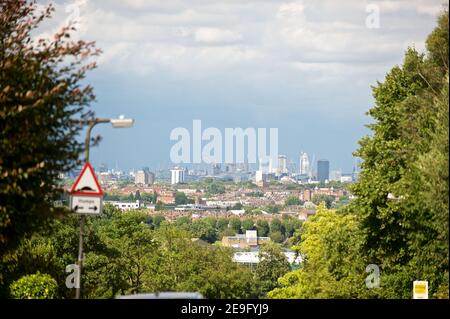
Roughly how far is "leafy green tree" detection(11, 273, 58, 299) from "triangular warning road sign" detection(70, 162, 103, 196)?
21.3 ft

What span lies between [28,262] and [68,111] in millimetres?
14073

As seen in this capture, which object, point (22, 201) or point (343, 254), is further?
point (343, 254)

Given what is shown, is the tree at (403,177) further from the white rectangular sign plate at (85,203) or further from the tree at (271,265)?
the tree at (271,265)

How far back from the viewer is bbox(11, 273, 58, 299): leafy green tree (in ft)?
98.8

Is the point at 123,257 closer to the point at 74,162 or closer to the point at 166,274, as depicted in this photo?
the point at 166,274

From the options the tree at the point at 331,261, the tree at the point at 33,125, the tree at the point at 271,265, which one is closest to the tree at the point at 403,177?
the tree at the point at 331,261

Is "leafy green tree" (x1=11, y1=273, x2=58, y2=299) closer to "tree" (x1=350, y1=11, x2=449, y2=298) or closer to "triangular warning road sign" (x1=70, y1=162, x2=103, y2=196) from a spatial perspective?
"triangular warning road sign" (x1=70, y1=162, x2=103, y2=196)

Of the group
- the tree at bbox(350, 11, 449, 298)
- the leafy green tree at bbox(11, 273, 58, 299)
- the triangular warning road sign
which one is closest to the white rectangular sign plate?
the triangular warning road sign

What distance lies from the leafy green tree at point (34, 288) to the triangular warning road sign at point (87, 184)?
6.50 m

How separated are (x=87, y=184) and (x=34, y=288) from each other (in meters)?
6.99

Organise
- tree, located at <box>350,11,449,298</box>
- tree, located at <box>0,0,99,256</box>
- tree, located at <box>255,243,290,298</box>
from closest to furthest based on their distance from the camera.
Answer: tree, located at <box>0,0,99,256</box> → tree, located at <box>350,11,449,298</box> → tree, located at <box>255,243,290,298</box>

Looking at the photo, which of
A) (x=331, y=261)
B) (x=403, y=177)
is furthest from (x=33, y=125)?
(x=331, y=261)

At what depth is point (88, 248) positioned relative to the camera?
80625 millimetres
